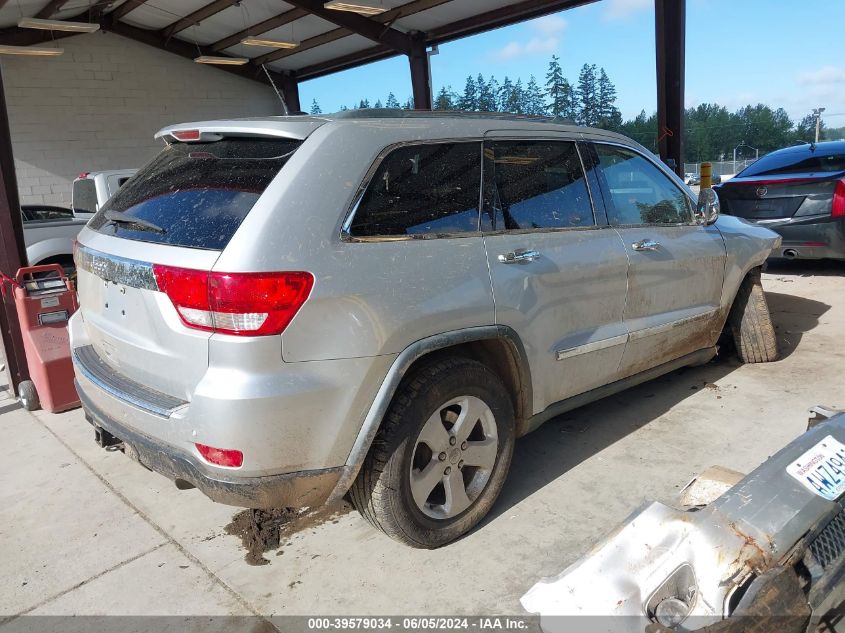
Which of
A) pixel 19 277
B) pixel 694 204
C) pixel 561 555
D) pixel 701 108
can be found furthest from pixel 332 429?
pixel 701 108

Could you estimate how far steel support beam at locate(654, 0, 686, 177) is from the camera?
1010 centimetres

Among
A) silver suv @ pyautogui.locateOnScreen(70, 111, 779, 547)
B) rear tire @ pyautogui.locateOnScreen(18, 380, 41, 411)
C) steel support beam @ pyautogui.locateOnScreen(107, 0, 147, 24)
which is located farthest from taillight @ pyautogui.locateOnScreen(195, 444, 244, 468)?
steel support beam @ pyautogui.locateOnScreen(107, 0, 147, 24)

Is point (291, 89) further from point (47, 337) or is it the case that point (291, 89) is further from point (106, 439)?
point (106, 439)

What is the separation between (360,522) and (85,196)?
8.81 meters

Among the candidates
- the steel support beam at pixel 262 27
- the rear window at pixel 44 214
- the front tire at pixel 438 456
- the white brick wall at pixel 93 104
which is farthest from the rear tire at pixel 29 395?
the white brick wall at pixel 93 104

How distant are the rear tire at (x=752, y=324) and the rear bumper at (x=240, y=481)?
12.1 feet

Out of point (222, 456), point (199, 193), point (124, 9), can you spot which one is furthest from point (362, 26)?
point (222, 456)

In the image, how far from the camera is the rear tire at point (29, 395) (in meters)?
4.84

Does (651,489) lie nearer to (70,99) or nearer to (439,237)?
(439,237)

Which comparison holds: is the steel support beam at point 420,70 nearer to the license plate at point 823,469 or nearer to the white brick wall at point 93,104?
the white brick wall at point 93,104

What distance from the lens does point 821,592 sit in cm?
189

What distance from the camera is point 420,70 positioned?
1532cm

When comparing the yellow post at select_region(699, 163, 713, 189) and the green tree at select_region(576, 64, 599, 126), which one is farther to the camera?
the green tree at select_region(576, 64, 599, 126)

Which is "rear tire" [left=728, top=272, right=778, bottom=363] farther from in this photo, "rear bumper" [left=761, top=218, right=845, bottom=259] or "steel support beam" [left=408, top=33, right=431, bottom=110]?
"steel support beam" [left=408, top=33, right=431, bottom=110]
